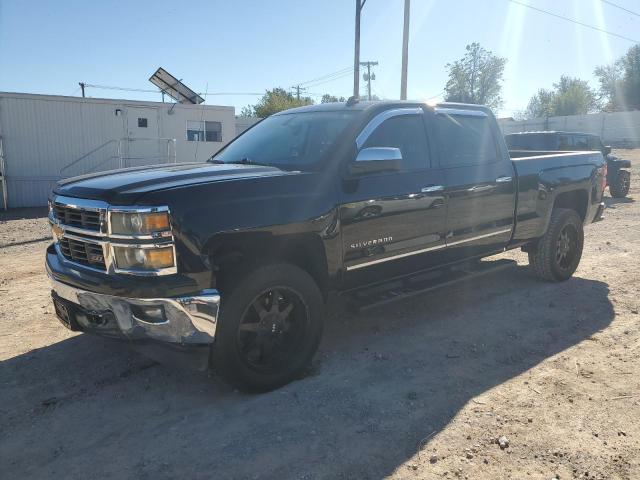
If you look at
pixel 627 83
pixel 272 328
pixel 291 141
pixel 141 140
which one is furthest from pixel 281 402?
pixel 627 83

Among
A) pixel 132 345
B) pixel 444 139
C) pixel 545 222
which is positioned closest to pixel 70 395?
pixel 132 345

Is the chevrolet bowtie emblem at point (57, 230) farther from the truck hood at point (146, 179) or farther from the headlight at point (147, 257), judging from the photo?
the headlight at point (147, 257)

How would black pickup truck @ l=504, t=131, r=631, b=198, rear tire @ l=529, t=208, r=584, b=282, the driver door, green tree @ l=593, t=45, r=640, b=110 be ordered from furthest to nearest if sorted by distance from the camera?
green tree @ l=593, t=45, r=640, b=110, black pickup truck @ l=504, t=131, r=631, b=198, rear tire @ l=529, t=208, r=584, b=282, the driver door

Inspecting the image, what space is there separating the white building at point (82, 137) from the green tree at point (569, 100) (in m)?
62.5

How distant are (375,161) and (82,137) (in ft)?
48.5

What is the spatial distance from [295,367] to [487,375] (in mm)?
1407

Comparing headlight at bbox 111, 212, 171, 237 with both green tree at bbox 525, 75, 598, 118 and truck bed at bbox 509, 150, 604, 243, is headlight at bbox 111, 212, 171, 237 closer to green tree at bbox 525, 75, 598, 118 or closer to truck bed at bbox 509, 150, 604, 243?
truck bed at bbox 509, 150, 604, 243

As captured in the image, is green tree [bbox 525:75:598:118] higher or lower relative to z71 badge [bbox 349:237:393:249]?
higher

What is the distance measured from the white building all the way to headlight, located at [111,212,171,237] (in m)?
13.7

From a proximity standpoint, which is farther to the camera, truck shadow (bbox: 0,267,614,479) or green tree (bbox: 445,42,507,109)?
green tree (bbox: 445,42,507,109)

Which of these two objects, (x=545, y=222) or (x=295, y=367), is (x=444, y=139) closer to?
(x=545, y=222)

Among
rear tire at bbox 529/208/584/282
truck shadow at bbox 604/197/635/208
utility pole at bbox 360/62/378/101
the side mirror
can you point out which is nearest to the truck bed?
rear tire at bbox 529/208/584/282

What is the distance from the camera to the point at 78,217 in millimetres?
3398

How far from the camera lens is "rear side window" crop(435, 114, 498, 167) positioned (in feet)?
15.8
